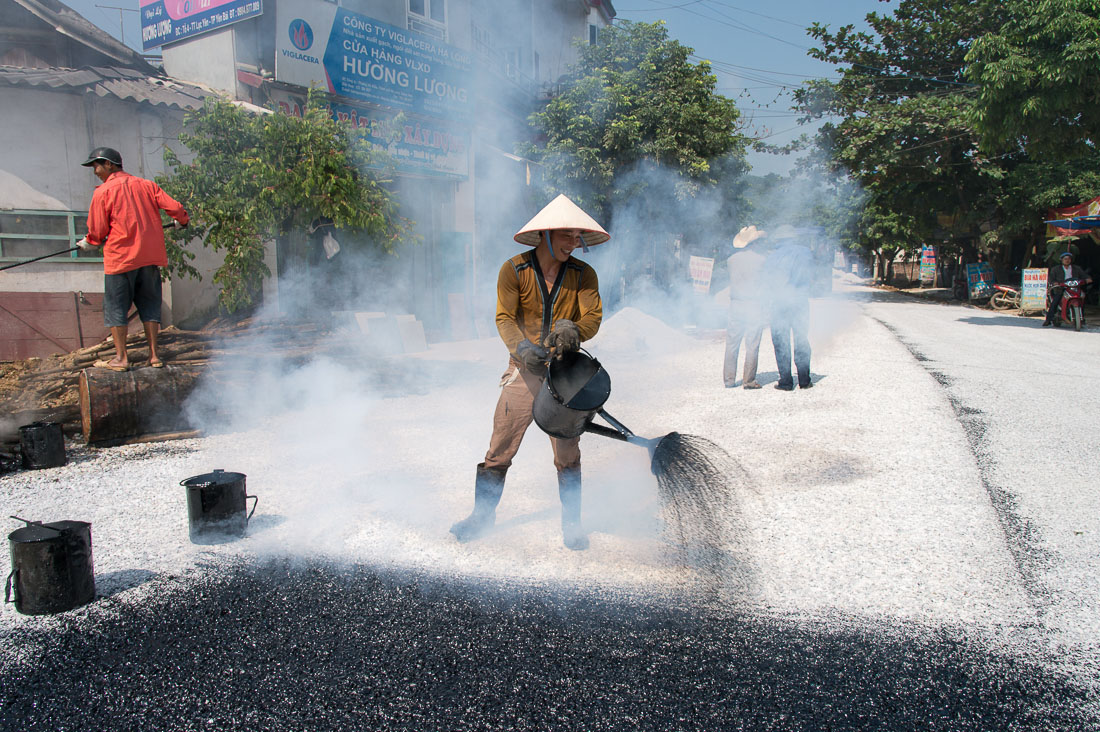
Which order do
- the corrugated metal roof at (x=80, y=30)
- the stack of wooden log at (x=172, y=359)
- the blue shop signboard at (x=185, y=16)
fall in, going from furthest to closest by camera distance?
the blue shop signboard at (x=185, y=16)
the corrugated metal roof at (x=80, y=30)
the stack of wooden log at (x=172, y=359)

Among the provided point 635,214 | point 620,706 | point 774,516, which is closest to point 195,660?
point 620,706

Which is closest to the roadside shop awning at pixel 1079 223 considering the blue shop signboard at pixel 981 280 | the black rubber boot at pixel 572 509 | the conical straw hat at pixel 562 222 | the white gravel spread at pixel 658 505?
the blue shop signboard at pixel 981 280

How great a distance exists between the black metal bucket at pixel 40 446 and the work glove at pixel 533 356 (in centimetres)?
322

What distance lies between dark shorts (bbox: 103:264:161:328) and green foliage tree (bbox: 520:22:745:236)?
24.7 ft

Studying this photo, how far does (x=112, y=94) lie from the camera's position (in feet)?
24.1

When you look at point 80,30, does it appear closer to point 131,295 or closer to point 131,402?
point 131,295

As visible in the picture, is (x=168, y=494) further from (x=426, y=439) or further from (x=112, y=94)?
(x=112, y=94)

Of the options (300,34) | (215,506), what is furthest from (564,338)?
(300,34)

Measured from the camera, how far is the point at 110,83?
7.50 m

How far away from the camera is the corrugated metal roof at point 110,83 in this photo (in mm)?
6969

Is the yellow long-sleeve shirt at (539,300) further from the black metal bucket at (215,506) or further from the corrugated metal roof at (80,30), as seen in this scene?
the corrugated metal roof at (80,30)

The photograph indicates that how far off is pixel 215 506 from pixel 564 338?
183 centimetres

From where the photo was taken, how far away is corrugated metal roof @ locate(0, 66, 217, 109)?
6.97m

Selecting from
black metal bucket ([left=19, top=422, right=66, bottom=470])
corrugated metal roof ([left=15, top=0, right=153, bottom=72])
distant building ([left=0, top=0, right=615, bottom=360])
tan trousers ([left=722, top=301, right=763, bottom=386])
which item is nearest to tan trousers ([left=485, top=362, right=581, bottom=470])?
black metal bucket ([left=19, top=422, right=66, bottom=470])
